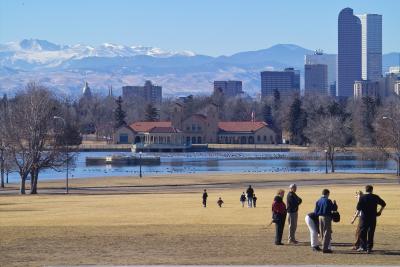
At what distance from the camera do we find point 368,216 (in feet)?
69.9

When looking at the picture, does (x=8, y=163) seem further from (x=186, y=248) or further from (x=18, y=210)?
(x=186, y=248)

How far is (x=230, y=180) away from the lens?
282ft

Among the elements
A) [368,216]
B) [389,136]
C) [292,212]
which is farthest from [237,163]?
[368,216]

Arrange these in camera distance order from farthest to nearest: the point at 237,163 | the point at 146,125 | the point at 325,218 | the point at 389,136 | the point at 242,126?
the point at 242,126 < the point at 146,125 < the point at 237,163 < the point at 389,136 < the point at 325,218

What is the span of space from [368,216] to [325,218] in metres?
0.98

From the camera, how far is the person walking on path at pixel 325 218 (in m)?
21.1

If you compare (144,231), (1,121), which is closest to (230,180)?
(1,121)

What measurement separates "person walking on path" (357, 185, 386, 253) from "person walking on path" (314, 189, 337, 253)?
2.26ft

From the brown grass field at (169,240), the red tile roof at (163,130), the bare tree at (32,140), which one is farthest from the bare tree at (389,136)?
the red tile roof at (163,130)

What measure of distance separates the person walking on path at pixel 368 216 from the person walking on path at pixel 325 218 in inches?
27.2

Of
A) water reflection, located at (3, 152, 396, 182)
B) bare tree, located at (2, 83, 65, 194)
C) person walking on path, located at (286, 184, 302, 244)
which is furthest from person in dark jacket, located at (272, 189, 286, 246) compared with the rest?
water reflection, located at (3, 152, 396, 182)

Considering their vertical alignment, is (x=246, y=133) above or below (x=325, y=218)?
above

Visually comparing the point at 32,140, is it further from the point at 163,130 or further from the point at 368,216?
the point at 163,130

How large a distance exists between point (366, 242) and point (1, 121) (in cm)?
6025
